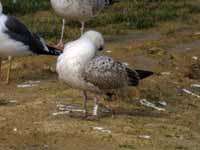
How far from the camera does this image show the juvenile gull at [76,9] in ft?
41.4

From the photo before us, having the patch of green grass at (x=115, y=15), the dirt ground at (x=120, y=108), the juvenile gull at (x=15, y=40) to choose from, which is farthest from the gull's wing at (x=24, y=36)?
the patch of green grass at (x=115, y=15)

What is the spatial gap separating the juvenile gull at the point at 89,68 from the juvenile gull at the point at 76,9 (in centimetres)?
369

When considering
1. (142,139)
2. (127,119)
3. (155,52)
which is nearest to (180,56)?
(155,52)

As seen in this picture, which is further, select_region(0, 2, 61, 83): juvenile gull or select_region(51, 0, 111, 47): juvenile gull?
select_region(51, 0, 111, 47): juvenile gull

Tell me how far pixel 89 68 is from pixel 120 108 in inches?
41.1

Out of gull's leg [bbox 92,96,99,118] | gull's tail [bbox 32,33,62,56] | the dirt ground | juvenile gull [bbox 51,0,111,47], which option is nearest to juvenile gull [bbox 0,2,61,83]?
gull's tail [bbox 32,33,62,56]

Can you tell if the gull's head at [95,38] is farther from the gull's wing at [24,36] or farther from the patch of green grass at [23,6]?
the patch of green grass at [23,6]

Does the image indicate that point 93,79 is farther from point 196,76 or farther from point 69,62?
point 196,76

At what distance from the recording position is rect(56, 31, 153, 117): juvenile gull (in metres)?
8.45

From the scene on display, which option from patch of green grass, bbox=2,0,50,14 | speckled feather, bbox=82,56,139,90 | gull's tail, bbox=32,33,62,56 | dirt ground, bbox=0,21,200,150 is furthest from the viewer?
patch of green grass, bbox=2,0,50,14

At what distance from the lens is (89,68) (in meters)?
8.52

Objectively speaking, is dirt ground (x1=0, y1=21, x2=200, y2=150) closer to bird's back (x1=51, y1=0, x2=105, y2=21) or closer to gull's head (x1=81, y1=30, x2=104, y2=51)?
bird's back (x1=51, y1=0, x2=105, y2=21)

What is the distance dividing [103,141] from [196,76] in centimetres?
402

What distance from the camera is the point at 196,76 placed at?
11578 millimetres
